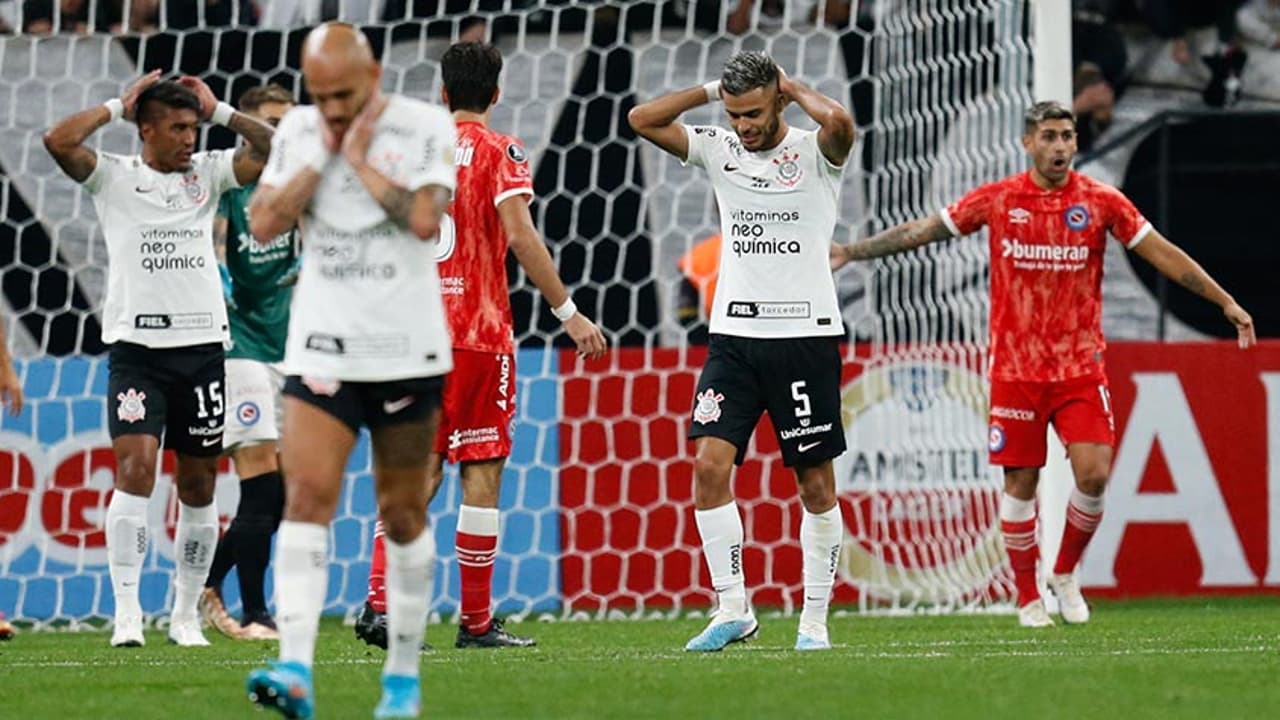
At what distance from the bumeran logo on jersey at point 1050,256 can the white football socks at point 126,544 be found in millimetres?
3791

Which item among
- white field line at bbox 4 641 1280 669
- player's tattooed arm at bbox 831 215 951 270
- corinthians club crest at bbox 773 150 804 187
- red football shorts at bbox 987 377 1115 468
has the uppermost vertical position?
corinthians club crest at bbox 773 150 804 187

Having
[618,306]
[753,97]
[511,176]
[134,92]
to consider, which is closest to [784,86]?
[753,97]

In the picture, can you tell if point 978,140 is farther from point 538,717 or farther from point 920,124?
point 538,717

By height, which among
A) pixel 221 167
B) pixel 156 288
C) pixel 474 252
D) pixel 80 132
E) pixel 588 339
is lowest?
pixel 588 339

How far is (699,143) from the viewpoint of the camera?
8305 mm

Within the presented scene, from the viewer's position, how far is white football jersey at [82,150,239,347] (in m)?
8.95

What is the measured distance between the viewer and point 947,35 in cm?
1266

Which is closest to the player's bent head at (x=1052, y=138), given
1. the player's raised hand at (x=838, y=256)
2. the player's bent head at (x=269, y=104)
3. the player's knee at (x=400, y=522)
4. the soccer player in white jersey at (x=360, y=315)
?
the player's raised hand at (x=838, y=256)

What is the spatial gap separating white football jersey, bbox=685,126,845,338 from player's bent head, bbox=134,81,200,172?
2199mm

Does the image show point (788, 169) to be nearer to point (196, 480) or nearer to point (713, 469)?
point (713, 469)

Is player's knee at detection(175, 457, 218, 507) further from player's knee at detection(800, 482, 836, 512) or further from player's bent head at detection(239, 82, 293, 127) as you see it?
player's knee at detection(800, 482, 836, 512)

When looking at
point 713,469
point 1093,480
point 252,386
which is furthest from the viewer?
point 252,386

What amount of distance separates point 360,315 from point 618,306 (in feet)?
25.8

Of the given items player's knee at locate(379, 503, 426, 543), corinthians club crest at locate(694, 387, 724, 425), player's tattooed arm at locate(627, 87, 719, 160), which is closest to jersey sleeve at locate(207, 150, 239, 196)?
player's tattooed arm at locate(627, 87, 719, 160)
